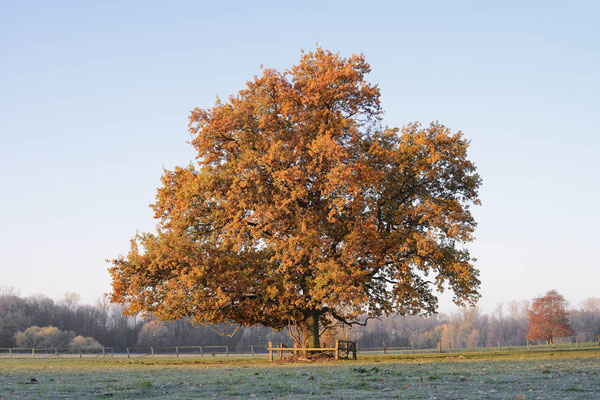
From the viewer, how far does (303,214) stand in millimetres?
32812

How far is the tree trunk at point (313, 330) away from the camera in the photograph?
3491 cm

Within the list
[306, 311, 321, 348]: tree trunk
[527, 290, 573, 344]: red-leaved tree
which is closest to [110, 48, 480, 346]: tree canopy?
[306, 311, 321, 348]: tree trunk

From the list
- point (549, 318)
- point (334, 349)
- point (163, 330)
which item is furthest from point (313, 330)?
point (163, 330)

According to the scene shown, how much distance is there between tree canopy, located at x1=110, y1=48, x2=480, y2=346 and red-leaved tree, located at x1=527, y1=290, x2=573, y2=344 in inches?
2620

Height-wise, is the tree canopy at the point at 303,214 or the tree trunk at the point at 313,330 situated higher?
the tree canopy at the point at 303,214

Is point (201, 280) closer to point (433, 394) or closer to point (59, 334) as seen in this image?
point (433, 394)

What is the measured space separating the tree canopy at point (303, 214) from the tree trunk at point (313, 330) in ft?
0.22

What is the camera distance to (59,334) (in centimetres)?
9894

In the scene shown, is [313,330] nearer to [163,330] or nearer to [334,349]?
[334,349]

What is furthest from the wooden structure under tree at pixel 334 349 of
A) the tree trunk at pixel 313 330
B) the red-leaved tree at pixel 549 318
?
the red-leaved tree at pixel 549 318

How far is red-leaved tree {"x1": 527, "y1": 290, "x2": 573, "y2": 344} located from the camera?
9219 cm

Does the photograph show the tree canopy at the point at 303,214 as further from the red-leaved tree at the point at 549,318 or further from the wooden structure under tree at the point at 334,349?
the red-leaved tree at the point at 549,318

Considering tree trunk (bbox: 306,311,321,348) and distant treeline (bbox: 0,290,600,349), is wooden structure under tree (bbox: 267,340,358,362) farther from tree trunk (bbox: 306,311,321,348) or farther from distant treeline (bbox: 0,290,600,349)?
distant treeline (bbox: 0,290,600,349)

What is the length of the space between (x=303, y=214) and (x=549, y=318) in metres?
74.2
